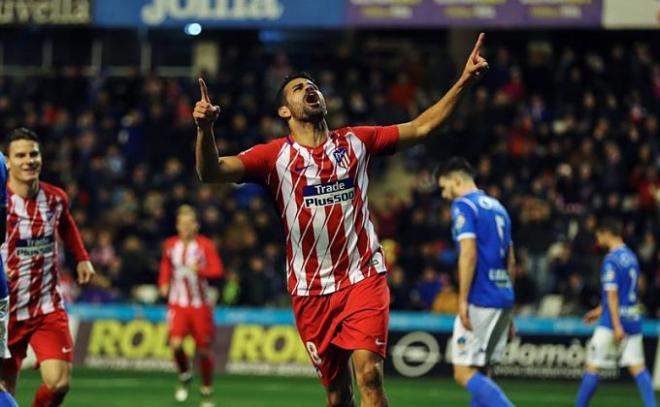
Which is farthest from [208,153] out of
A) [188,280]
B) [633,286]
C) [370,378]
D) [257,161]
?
[188,280]

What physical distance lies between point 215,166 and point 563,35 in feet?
66.7

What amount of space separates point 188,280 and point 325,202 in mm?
8835

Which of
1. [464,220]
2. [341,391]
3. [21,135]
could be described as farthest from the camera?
[464,220]

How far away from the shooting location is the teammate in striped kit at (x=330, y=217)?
904cm

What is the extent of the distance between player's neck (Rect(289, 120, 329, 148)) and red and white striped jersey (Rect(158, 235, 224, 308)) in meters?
8.33

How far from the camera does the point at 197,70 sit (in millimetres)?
29844

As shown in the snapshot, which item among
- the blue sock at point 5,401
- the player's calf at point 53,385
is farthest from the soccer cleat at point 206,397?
the blue sock at point 5,401

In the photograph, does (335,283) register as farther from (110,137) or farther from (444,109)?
(110,137)

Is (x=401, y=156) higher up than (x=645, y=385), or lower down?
higher up

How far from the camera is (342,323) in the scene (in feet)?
30.0

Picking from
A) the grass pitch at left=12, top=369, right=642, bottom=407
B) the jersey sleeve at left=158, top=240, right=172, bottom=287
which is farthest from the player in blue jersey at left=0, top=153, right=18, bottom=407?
the jersey sleeve at left=158, top=240, right=172, bottom=287

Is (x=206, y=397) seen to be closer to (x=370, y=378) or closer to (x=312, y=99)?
(x=370, y=378)

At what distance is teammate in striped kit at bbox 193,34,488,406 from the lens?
9039 mm

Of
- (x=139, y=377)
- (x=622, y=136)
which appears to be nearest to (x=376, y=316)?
(x=139, y=377)
